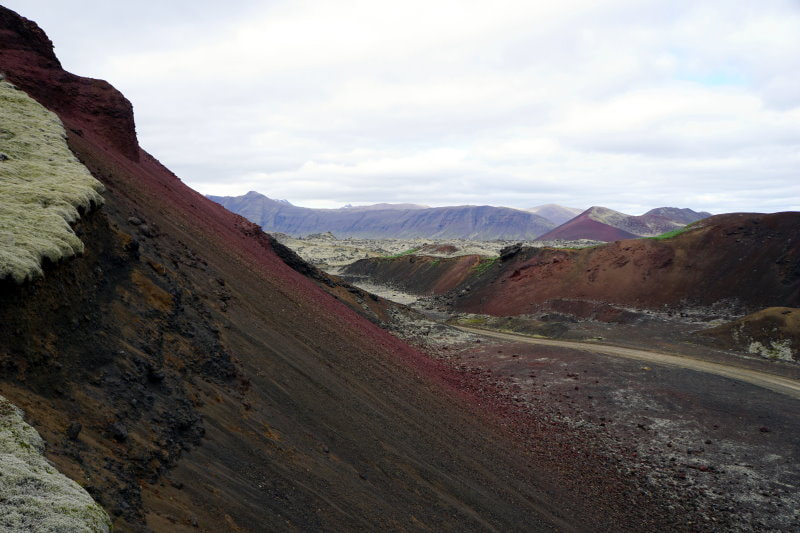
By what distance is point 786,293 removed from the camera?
1368 inches

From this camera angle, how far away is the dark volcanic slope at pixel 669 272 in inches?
1457

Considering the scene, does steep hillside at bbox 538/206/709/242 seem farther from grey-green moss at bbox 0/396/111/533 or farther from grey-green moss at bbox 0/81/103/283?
grey-green moss at bbox 0/396/111/533

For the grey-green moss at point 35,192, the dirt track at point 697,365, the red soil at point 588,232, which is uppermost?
the red soil at point 588,232

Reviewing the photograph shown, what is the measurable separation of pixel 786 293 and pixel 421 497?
37.2m

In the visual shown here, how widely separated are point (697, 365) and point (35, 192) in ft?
97.6

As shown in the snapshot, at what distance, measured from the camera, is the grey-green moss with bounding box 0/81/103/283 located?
666 centimetres

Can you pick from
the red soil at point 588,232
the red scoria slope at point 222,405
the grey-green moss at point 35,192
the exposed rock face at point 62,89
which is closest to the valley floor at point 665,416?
the red scoria slope at point 222,405

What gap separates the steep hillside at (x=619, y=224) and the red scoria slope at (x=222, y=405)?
499ft

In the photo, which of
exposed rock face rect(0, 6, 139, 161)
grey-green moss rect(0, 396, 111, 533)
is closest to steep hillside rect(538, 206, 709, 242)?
exposed rock face rect(0, 6, 139, 161)

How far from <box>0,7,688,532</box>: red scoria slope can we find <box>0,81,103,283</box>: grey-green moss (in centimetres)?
36

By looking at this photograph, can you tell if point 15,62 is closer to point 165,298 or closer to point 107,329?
point 165,298

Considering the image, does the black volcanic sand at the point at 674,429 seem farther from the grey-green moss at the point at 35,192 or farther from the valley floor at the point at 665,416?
the grey-green moss at the point at 35,192

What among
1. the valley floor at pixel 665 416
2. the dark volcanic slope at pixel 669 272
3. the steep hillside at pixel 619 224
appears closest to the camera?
the valley floor at pixel 665 416

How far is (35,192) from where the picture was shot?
843cm
